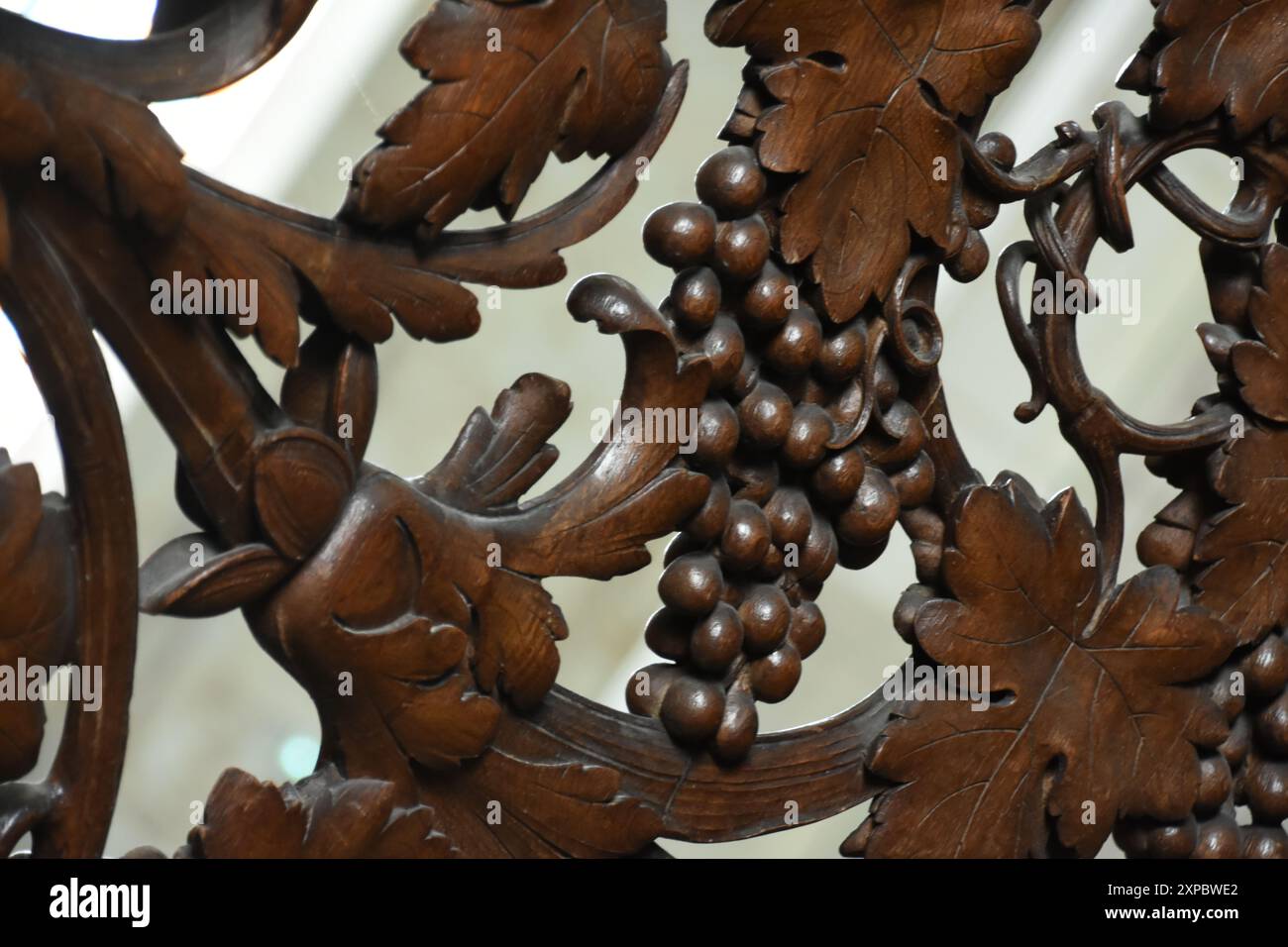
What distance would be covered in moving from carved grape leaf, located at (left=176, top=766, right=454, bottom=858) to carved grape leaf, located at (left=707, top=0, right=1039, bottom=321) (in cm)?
25

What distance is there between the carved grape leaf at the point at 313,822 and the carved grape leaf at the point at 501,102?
7.6 inches

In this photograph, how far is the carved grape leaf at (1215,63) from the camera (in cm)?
69

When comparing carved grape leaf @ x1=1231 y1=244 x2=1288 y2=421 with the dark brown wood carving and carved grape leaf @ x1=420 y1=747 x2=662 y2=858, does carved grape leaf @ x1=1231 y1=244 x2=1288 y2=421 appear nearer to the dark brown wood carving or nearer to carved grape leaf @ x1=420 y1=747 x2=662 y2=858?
the dark brown wood carving

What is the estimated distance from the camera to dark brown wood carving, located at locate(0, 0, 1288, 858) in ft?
1.59

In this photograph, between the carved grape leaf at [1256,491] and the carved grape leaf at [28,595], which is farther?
the carved grape leaf at [1256,491]

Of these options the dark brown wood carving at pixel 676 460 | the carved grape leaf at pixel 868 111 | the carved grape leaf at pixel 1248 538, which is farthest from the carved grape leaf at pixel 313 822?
the carved grape leaf at pixel 1248 538

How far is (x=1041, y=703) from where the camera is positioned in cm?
67

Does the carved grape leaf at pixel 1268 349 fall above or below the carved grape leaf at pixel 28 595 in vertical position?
above

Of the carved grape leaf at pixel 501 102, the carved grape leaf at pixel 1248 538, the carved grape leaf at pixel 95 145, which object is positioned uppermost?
the carved grape leaf at pixel 501 102

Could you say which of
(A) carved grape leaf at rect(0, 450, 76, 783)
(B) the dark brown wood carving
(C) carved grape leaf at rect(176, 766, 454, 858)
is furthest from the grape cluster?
(A) carved grape leaf at rect(0, 450, 76, 783)

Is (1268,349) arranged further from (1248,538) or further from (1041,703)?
(1041,703)

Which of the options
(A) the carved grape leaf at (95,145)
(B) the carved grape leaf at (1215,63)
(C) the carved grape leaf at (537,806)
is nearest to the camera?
(A) the carved grape leaf at (95,145)

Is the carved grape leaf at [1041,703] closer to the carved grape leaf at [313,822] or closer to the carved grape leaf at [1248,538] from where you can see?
the carved grape leaf at [1248,538]
